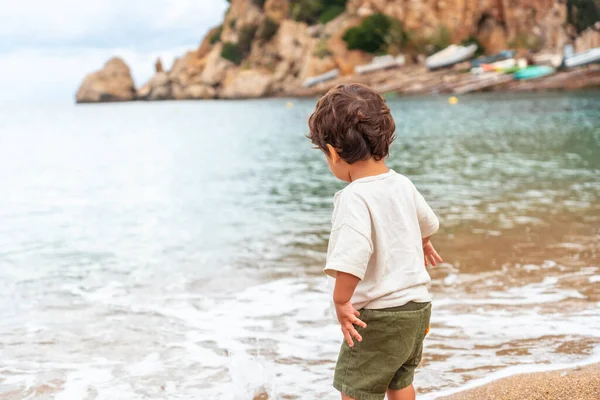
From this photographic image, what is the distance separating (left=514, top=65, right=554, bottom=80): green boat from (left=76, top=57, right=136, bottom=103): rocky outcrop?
75.4m

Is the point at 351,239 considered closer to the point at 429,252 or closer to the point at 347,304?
the point at 347,304

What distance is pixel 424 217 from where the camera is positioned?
97.8 inches

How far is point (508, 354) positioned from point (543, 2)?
62.7 metres

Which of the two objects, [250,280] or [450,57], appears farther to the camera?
[450,57]

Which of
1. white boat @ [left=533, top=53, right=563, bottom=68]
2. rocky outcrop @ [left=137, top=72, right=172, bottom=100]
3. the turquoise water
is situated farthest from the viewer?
rocky outcrop @ [left=137, top=72, right=172, bottom=100]

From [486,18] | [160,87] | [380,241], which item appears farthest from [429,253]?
[160,87]

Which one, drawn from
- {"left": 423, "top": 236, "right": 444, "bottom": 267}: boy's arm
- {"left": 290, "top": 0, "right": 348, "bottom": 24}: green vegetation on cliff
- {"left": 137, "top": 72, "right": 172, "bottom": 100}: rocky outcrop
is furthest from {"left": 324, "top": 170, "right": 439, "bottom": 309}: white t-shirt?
{"left": 137, "top": 72, "right": 172, "bottom": 100}: rocky outcrop

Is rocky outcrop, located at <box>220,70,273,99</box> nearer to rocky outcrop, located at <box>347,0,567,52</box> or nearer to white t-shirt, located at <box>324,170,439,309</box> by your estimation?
rocky outcrop, located at <box>347,0,567,52</box>

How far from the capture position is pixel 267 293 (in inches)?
216

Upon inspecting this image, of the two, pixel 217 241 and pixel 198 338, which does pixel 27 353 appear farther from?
pixel 217 241

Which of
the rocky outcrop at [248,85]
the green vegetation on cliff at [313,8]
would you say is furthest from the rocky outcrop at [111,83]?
the green vegetation on cliff at [313,8]

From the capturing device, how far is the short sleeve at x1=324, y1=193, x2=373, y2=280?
7.17 feet

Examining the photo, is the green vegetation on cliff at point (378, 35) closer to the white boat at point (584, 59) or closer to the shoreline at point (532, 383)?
the white boat at point (584, 59)

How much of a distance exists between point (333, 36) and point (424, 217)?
2757 inches
